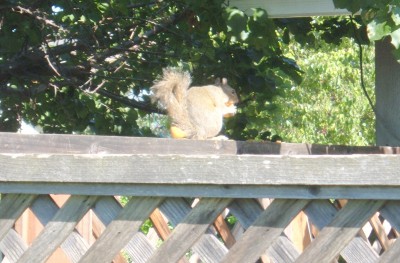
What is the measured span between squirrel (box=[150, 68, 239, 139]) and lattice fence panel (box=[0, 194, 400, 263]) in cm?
269

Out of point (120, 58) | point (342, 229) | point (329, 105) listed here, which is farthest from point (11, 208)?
point (329, 105)

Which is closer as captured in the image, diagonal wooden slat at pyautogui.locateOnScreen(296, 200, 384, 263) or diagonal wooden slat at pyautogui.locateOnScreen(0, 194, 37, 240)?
diagonal wooden slat at pyautogui.locateOnScreen(296, 200, 384, 263)

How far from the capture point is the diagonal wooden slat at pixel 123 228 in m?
1.54

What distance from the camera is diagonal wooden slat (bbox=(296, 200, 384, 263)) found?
4.67 feet

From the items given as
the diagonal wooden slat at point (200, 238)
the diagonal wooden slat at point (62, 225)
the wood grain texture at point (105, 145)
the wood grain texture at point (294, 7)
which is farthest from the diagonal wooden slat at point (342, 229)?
the wood grain texture at point (294, 7)

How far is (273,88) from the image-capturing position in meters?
5.55

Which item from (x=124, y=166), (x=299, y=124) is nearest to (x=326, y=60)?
(x=299, y=124)

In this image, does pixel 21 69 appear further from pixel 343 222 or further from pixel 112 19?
pixel 343 222

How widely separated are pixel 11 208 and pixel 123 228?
0.83 feet

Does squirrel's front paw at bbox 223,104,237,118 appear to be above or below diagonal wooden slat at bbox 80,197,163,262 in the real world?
above

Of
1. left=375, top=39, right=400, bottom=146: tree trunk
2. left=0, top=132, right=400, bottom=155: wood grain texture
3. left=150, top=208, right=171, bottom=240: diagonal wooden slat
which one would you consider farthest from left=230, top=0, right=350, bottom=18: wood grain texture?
left=150, top=208, right=171, bottom=240: diagonal wooden slat

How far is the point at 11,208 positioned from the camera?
163cm

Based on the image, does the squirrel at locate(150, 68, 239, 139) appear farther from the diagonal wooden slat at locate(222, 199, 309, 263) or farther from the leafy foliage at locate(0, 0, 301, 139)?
the diagonal wooden slat at locate(222, 199, 309, 263)

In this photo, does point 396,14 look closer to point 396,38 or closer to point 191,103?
point 396,38
